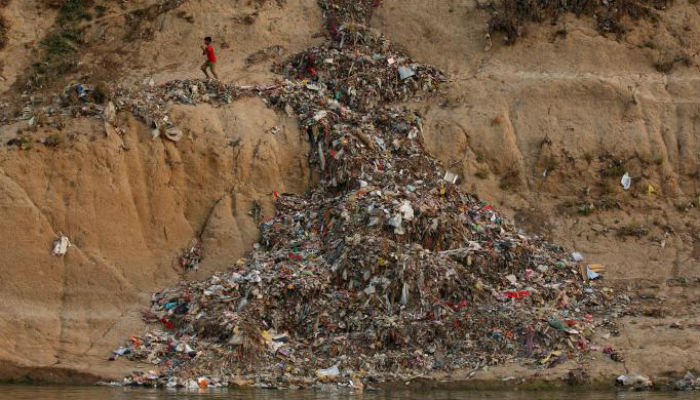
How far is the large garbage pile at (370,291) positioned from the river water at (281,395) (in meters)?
0.41

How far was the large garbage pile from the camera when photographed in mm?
13523

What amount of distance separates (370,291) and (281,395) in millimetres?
2165

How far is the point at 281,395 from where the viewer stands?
12.6 m

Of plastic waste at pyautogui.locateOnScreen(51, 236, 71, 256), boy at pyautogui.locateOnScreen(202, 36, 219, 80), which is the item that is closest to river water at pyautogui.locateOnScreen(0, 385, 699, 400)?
plastic waste at pyautogui.locateOnScreen(51, 236, 71, 256)

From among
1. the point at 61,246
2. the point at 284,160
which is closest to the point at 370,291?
the point at 284,160

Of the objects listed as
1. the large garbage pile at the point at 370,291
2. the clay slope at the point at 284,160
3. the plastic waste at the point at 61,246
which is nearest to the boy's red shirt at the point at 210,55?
the clay slope at the point at 284,160

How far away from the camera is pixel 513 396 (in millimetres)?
12586

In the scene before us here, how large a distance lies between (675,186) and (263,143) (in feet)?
21.4

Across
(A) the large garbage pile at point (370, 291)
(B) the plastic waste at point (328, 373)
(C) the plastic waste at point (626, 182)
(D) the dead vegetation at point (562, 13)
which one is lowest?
(B) the plastic waste at point (328, 373)

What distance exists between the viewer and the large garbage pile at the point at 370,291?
44.4 feet

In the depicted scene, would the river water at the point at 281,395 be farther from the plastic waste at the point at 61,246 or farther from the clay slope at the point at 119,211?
the plastic waste at the point at 61,246

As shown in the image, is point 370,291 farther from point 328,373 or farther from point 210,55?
point 210,55

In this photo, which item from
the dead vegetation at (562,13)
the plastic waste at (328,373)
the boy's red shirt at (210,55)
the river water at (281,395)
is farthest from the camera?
the dead vegetation at (562,13)

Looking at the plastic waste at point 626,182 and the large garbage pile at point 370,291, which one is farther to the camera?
the plastic waste at point 626,182
